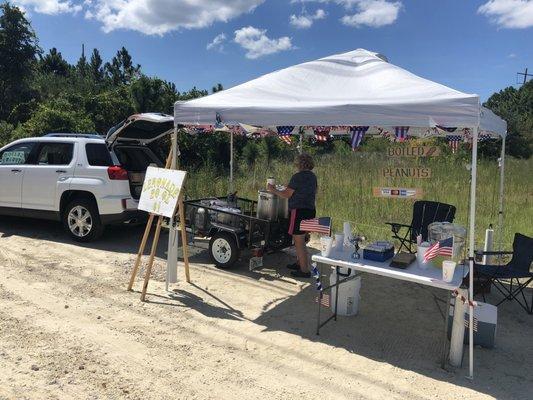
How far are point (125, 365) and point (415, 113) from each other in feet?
10.1

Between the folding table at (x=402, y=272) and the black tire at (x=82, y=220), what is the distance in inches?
163

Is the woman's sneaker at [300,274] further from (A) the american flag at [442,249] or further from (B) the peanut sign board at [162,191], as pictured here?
(A) the american flag at [442,249]

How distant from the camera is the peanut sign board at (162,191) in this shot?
497 cm

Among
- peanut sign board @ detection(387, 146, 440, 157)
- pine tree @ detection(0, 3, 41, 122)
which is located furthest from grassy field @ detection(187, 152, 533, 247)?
pine tree @ detection(0, 3, 41, 122)

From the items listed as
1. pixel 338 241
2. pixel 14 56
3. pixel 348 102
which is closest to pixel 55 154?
pixel 338 241

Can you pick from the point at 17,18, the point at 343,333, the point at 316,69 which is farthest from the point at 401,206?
the point at 17,18

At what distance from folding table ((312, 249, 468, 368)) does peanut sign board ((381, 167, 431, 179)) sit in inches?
35.1

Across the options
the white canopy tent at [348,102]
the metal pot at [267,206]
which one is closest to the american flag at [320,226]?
the white canopy tent at [348,102]

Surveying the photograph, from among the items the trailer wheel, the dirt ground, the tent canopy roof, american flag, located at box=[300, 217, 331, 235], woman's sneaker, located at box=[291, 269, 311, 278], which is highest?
the tent canopy roof

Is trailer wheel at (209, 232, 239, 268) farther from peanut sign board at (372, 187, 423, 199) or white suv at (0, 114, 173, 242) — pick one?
peanut sign board at (372, 187, 423, 199)

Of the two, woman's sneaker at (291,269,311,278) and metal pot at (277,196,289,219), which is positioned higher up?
metal pot at (277,196,289,219)

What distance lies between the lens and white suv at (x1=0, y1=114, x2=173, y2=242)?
22.7ft

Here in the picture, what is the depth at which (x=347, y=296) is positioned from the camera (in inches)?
185

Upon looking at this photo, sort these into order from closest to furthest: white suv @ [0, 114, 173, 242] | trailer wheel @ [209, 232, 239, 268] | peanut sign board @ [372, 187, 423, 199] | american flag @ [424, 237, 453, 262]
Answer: american flag @ [424, 237, 453, 262]
peanut sign board @ [372, 187, 423, 199]
trailer wheel @ [209, 232, 239, 268]
white suv @ [0, 114, 173, 242]
